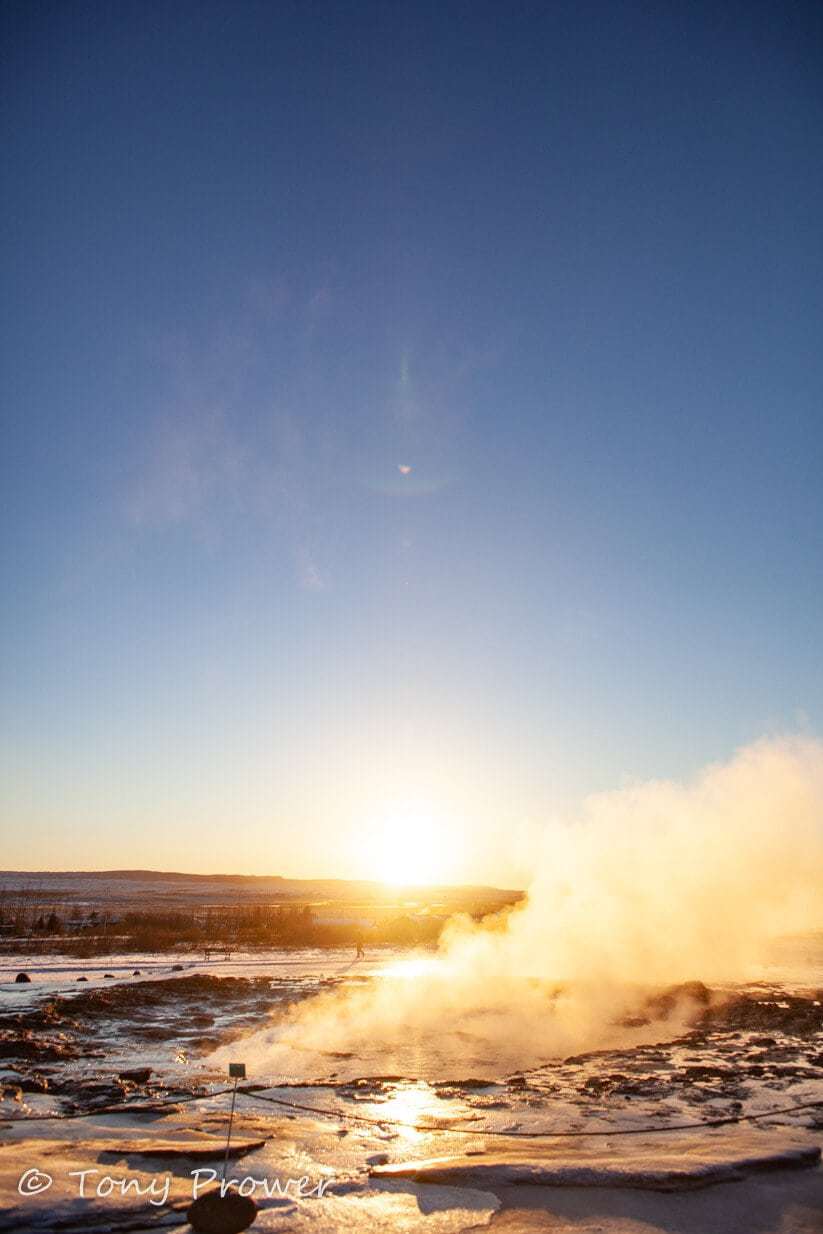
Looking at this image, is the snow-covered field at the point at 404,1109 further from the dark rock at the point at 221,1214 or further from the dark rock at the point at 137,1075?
the dark rock at the point at 221,1214

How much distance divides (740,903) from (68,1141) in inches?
1412

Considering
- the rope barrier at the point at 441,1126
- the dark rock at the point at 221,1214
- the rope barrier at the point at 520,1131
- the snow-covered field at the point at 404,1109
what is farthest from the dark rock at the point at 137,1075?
the dark rock at the point at 221,1214

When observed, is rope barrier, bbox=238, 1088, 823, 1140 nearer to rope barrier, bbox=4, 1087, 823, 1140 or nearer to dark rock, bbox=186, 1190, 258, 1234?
rope barrier, bbox=4, 1087, 823, 1140

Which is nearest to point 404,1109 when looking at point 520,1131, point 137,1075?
point 520,1131

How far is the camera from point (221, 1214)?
7668 millimetres

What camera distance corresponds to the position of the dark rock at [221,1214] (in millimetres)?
7594

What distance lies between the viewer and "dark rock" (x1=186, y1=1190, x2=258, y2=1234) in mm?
7594

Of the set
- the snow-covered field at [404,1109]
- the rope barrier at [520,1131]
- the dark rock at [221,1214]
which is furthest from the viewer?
the rope barrier at [520,1131]

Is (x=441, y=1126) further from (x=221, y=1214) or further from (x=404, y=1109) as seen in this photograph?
(x=221, y=1214)

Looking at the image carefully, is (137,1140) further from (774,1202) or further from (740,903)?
(740,903)

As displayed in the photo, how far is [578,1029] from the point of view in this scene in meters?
21.2

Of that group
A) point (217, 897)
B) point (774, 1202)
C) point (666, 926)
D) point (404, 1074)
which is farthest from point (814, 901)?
point (217, 897)

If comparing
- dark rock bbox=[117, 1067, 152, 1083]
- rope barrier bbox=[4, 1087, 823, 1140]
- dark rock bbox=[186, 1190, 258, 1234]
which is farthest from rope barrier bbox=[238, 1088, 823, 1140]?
dark rock bbox=[186, 1190, 258, 1234]

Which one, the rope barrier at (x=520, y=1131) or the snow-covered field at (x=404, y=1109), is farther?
the rope barrier at (x=520, y=1131)
